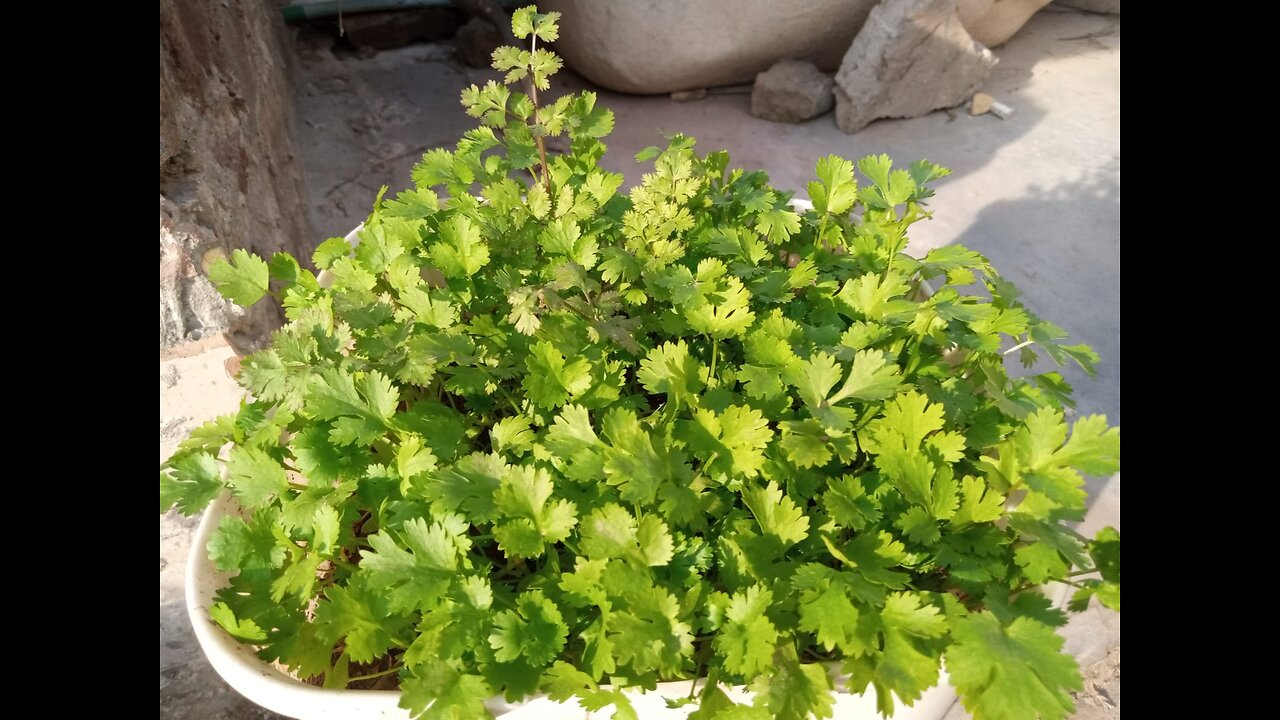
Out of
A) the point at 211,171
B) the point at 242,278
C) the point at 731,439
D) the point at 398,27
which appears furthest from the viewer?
the point at 398,27

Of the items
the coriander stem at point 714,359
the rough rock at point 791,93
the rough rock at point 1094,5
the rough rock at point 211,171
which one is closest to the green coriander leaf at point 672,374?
the coriander stem at point 714,359

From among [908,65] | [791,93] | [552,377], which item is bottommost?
[791,93]

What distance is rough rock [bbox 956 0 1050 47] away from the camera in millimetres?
2711

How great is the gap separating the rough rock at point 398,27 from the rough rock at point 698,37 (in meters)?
0.50

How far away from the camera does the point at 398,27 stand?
2994 millimetres

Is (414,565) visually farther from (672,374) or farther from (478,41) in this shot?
(478,41)

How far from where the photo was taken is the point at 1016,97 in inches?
110

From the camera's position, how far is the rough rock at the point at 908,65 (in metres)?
2.51

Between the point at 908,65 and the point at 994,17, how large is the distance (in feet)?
1.88

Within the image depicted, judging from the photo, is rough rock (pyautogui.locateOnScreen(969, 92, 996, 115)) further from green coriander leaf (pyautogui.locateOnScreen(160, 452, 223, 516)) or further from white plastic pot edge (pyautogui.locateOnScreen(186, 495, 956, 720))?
green coriander leaf (pyautogui.locateOnScreen(160, 452, 223, 516))

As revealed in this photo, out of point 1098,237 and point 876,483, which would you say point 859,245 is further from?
point 1098,237

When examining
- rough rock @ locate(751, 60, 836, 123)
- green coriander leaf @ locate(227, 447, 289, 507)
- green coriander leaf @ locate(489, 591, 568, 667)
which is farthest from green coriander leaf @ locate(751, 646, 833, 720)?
rough rock @ locate(751, 60, 836, 123)

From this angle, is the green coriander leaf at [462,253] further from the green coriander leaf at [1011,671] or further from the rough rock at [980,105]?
the rough rock at [980,105]

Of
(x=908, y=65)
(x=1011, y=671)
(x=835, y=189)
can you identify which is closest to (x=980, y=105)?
(x=908, y=65)
